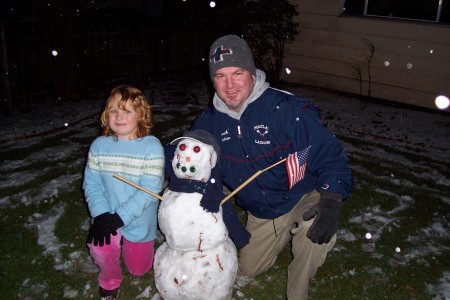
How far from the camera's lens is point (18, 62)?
7.43m

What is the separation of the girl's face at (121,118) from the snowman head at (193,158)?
0.46 meters

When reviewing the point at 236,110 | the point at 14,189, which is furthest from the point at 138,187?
the point at 14,189

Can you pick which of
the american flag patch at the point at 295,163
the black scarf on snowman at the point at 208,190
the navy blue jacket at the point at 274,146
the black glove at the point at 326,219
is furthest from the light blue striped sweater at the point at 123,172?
the black glove at the point at 326,219

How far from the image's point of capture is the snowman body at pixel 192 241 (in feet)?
8.17

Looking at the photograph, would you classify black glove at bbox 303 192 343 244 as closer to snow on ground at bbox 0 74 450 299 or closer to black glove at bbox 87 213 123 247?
snow on ground at bbox 0 74 450 299

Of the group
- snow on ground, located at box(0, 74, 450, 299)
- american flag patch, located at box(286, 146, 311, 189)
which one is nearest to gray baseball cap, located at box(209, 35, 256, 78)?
american flag patch, located at box(286, 146, 311, 189)

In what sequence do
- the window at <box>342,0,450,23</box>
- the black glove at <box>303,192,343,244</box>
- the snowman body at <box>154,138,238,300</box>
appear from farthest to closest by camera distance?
the window at <box>342,0,450,23</box>
the black glove at <box>303,192,343,244</box>
the snowman body at <box>154,138,238,300</box>

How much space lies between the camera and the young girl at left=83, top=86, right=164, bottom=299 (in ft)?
9.24

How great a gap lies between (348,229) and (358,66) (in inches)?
225

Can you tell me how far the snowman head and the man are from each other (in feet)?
1.64

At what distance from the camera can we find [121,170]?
9.43 ft

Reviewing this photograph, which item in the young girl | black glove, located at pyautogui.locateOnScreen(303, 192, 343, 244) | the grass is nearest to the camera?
black glove, located at pyautogui.locateOnScreen(303, 192, 343, 244)

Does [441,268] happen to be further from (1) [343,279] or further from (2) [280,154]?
(2) [280,154]

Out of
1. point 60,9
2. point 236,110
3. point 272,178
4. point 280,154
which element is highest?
point 60,9
